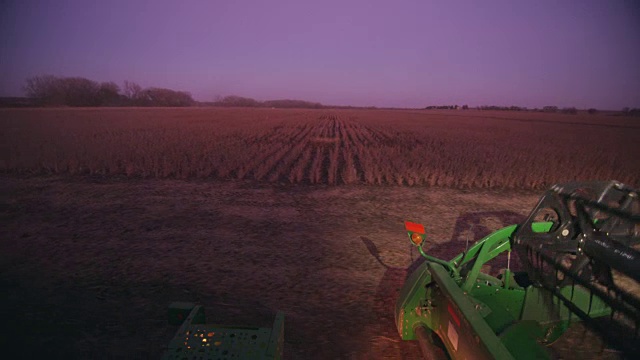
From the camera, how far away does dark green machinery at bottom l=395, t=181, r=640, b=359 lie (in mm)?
1922

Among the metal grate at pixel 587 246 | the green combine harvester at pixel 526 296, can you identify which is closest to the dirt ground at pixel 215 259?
the green combine harvester at pixel 526 296

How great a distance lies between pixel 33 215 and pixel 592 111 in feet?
483

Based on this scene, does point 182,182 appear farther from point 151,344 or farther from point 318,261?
point 151,344

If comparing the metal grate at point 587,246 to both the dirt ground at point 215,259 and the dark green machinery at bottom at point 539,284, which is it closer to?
the dark green machinery at bottom at point 539,284

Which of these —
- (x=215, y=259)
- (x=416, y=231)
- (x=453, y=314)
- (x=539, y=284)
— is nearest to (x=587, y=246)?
(x=539, y=284)

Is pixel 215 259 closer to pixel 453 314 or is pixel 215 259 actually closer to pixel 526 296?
pixel 453 314

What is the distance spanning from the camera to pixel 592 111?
11931cm

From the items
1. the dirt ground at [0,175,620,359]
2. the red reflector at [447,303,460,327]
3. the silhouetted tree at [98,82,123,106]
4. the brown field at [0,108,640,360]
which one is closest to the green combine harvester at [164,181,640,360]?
the red reflector at [447,303,460,327]

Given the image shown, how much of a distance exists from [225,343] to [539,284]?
6.80ft

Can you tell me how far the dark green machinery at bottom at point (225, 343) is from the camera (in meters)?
2.04

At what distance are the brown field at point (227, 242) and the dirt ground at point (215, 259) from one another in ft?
0.07

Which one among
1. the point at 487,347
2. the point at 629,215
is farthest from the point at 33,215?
the point at 629,215

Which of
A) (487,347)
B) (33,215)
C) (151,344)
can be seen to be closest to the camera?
Answer: (487,347)

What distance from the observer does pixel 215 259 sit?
4930 millimetres
